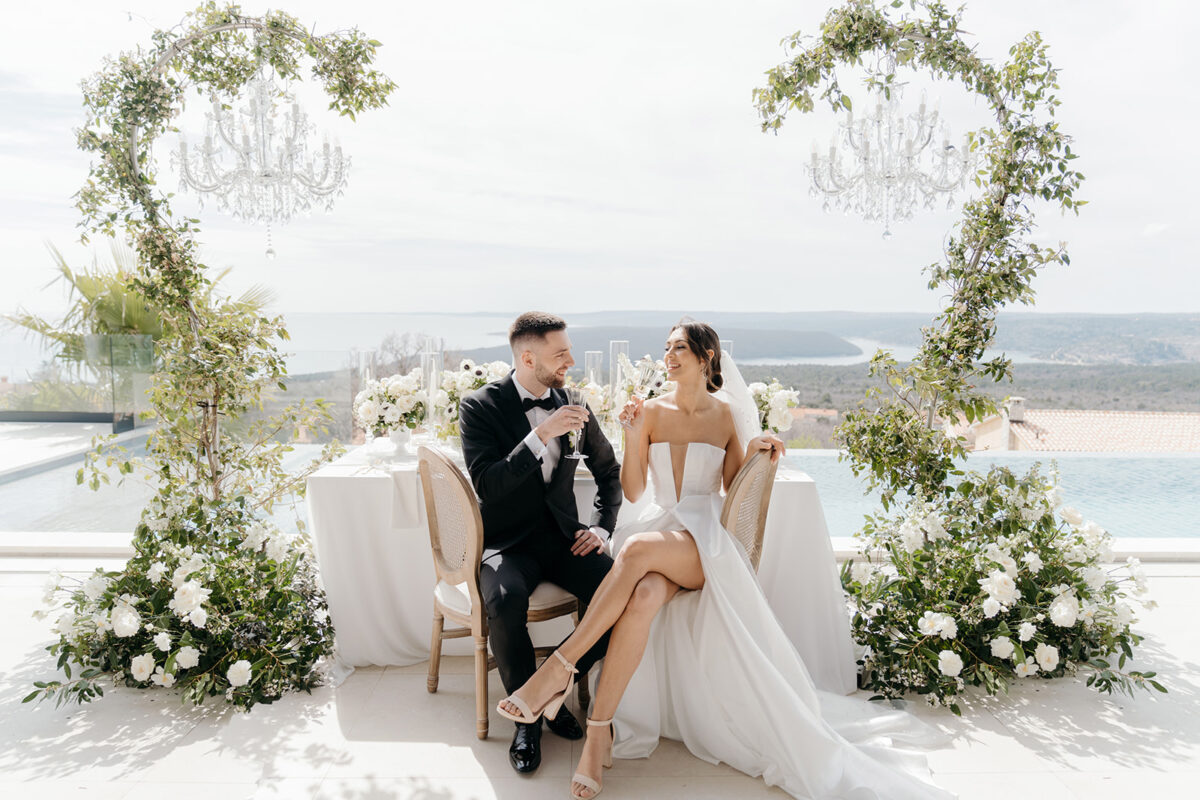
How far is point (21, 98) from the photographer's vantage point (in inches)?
322

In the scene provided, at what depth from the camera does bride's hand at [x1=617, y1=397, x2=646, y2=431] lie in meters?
2.56

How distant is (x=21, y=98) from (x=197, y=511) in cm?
761

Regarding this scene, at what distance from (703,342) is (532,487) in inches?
29.3

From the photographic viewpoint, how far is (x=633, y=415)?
258cm

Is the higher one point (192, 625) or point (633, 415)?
point (633, 415)

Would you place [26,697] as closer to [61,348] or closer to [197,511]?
[197,511]

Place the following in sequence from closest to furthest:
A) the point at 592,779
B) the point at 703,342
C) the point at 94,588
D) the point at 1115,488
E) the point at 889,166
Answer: the point at 592,779, the point at 703,342, the point at 94,588, the point at 889,166, the point at 1115,488

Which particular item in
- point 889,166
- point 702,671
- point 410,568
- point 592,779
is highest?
point 889,166

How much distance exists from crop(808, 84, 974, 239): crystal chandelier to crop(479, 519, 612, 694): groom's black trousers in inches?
107

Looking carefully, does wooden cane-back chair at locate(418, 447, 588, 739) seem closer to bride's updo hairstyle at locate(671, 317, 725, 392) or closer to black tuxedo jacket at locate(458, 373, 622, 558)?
black tuxedo jacket at locate(458, 373, 622, 558)

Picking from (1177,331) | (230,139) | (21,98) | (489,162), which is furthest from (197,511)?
(1177,331)

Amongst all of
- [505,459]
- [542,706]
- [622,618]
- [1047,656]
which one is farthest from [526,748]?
[1047,656]

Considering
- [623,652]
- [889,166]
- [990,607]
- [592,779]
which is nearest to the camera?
[592,779]

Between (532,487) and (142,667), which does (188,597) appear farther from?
(532,487)
